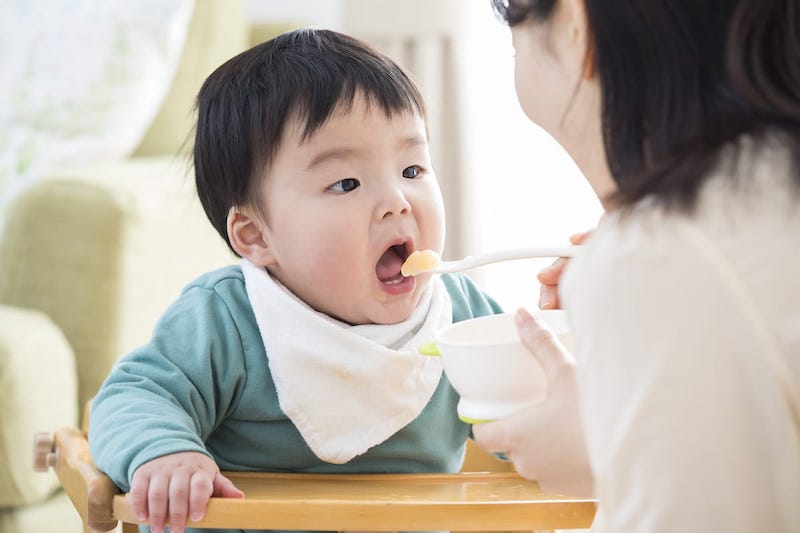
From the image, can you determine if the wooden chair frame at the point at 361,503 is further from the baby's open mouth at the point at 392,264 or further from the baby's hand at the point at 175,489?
the baby's open mouth at the point at 392,264

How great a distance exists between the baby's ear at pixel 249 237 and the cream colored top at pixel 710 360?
523 millimetres

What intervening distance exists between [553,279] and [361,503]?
352 millimetres

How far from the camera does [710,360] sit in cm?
63

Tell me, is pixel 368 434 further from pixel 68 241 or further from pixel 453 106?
pixel 453 106

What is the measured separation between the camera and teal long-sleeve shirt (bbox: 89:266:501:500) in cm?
96

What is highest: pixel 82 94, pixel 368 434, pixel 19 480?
pixel 82 94

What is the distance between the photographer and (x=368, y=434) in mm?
1053

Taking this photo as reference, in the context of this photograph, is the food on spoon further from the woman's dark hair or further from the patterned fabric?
the patterned fabric

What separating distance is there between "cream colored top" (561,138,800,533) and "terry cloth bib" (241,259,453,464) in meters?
0.43

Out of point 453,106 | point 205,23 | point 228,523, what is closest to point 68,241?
point 205,23

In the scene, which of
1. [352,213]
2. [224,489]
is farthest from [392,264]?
[224,489]

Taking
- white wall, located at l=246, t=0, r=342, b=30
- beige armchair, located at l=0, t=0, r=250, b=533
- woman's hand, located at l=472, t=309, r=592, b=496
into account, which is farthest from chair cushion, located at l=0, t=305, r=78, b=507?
white wall, located at l=246, t=0, r=342, b=30

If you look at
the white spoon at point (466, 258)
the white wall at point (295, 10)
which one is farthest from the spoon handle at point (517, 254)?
the white wall at point (295, 10)

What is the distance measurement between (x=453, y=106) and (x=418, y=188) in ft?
4.47
